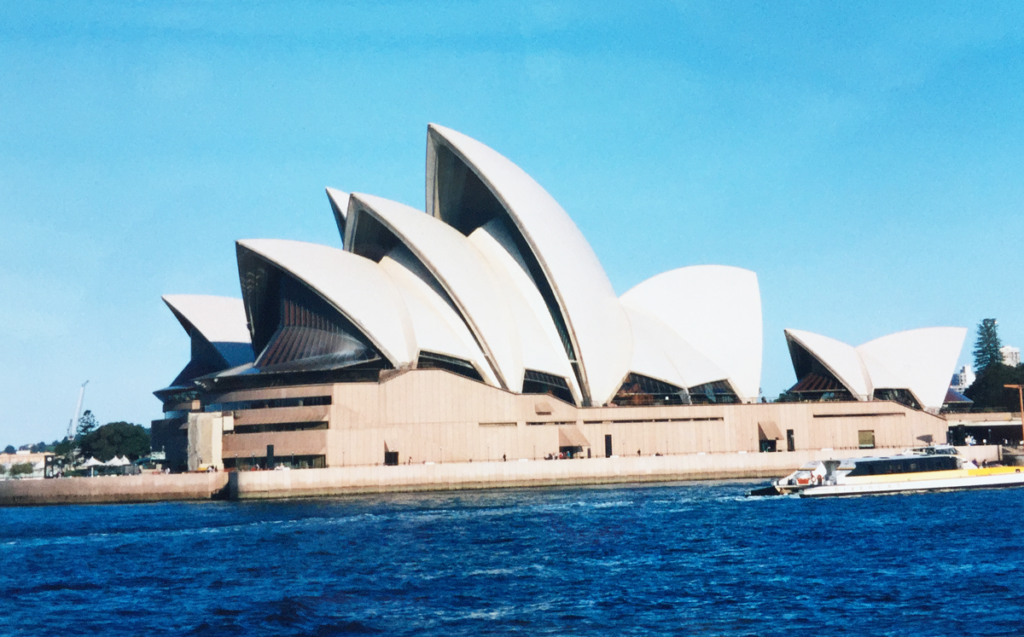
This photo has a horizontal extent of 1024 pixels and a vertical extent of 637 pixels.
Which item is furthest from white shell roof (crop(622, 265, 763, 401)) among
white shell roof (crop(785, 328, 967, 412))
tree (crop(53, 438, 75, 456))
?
tree (crop(53, 438, 75, 456))

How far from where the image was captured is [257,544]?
35.0 m

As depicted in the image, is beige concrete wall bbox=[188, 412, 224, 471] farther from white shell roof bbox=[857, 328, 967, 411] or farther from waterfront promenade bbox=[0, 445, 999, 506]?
white shell roof bbox=[857, 328, 967, 411]

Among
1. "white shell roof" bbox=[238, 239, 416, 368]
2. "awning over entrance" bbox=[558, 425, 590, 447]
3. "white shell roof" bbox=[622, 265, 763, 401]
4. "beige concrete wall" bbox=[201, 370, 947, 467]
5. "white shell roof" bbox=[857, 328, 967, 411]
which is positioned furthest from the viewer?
"white shell roof" bbox=[857, 328, 967, 411]

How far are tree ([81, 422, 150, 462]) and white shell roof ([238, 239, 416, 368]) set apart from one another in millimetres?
48667

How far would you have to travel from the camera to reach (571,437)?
69.2m

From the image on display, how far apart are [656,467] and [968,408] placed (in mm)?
35447

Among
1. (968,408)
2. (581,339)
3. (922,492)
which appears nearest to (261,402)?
(581,339)

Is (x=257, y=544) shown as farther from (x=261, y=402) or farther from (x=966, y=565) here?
(x=261, y=402)

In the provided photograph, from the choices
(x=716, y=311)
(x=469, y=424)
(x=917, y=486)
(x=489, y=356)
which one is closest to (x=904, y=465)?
(x=917, y=486)

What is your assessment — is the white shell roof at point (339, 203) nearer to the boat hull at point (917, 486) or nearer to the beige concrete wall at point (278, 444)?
the beige concrete wall at point (278, 444)

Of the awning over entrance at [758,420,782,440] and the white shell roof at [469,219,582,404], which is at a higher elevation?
the white shell roof at [469,219,582,404]

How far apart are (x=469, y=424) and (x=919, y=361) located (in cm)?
3728

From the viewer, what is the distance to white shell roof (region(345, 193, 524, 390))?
6638 centimetres

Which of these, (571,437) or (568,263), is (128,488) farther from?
(568,263)
